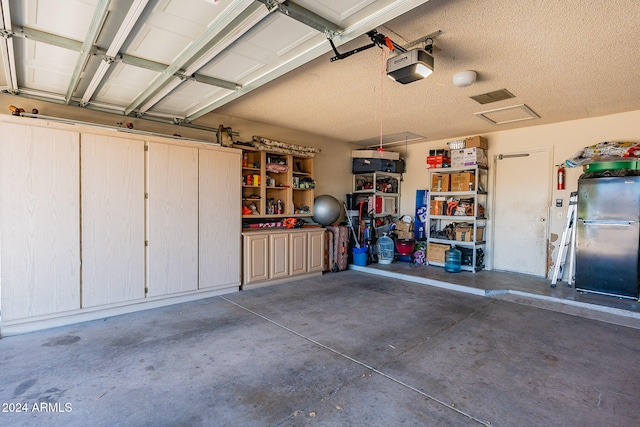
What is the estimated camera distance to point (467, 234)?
5969 mm

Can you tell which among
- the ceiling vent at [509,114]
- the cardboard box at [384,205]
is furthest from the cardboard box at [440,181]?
the ceiling vent at [509,114]

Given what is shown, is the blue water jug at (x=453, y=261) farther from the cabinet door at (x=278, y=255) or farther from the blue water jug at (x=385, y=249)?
the cabinet door at (x=278, y=255)

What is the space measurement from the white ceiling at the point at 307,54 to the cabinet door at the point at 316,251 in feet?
7.64

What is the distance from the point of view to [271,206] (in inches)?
221

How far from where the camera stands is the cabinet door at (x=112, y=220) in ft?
11.7

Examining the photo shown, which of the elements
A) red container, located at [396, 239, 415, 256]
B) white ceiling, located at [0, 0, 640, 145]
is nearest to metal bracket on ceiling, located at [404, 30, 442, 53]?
white ceiling, located at [0, 0, 640, 145]

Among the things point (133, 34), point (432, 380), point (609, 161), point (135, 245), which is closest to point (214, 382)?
point (432, 380)

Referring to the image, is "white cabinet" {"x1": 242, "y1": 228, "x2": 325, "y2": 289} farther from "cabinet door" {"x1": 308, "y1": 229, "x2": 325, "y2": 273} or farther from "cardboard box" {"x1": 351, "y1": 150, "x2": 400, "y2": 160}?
"cardboard box" {"x1": 351, "y1": 150, "x2": 400, "y2": 160}

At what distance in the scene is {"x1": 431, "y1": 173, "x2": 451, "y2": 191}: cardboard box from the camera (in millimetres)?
6316

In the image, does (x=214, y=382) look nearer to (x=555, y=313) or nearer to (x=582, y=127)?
(x=555, y=313)

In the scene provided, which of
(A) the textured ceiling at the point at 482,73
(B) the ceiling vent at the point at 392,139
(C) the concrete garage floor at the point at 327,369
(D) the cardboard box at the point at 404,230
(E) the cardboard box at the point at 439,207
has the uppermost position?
(B) the ceiling vent at the point at 392,139

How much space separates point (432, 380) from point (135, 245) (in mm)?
3652

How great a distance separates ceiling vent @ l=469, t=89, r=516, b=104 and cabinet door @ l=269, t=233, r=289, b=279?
3.57 metres

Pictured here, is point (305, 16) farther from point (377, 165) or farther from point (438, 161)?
point (377, 165)
